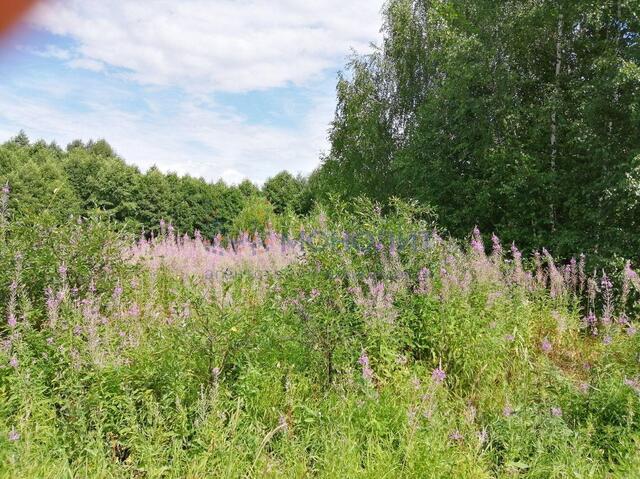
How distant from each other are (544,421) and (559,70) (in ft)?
28.5

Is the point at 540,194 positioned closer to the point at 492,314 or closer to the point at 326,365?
the point at 492,314

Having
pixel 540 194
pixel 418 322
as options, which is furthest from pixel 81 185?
pixel 418 322

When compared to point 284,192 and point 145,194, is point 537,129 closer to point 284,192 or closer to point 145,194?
point 145,194

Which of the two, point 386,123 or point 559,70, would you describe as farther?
point 386,123

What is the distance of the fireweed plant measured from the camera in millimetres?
2992

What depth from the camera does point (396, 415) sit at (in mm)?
3299

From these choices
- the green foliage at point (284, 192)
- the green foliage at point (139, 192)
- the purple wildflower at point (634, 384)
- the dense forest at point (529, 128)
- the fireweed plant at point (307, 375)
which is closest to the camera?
the fireweed plant at point (307, 375)

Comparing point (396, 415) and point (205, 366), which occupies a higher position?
point (205, 366)

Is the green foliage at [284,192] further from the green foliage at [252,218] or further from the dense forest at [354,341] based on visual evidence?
the dense forest at [354,341]

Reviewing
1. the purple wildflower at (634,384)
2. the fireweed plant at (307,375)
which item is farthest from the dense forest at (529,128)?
the purple wildflower at (634,384)

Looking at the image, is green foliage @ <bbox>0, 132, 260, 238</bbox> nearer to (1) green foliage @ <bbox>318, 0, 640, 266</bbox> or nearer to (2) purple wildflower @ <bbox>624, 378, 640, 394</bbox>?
(1) green foliage @ <bbox>318, 0, 640, 266</bbox>

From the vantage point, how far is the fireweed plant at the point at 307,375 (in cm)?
299

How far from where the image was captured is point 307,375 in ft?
12.8

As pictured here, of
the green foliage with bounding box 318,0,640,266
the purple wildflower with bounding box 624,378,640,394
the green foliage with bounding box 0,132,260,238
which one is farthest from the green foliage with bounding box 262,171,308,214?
the purple wildflower with bounding box 624,378,640,394
